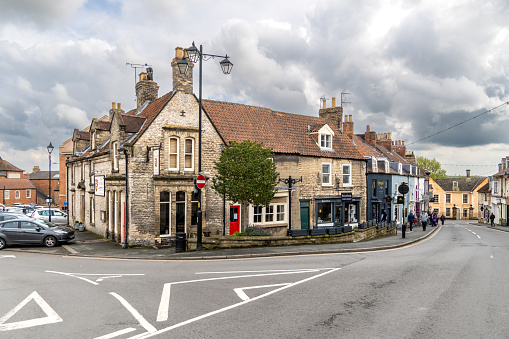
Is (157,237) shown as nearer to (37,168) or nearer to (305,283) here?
(305,283)

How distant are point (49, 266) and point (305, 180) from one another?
1788cm

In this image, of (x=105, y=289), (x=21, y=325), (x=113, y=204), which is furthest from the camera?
(x=113, y=204)

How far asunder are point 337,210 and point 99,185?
18231mm

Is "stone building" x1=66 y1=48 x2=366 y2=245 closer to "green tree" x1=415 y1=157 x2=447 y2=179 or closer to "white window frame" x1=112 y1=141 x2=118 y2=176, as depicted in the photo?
"white window frame" x1=112 y1=141 x2=118 y2=176

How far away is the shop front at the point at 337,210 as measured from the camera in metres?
29.4

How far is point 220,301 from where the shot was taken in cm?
956

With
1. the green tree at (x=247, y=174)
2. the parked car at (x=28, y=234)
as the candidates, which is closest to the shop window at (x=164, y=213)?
the green tree at (x=247, y=174)

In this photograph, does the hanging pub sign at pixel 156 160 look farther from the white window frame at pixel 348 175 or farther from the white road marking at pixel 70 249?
the white window frame at pixel 348 175

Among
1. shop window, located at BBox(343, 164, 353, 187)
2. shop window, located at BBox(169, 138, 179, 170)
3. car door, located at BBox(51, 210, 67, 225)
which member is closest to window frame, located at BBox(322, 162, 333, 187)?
shop window, located at BBox(343, 164, 353, 187)

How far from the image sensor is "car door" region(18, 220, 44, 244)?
2106 cm

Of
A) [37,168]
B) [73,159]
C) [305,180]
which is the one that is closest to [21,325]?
[305,180]

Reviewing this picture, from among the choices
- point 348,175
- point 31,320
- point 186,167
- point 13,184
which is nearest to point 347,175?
point 348,175

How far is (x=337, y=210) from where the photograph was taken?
3088cm

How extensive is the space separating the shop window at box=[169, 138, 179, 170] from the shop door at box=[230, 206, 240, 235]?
4.59 m
